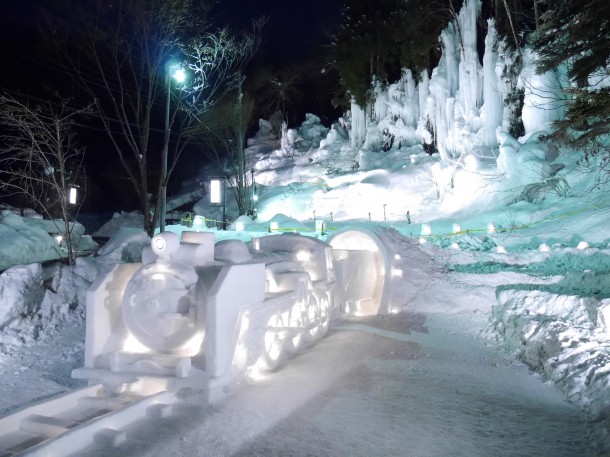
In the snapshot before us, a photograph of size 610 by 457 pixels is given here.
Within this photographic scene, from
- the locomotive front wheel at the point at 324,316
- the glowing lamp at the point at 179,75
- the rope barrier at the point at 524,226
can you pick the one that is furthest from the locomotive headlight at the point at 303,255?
the rope barrier at the point at 524,226

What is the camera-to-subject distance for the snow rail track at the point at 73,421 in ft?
15.1

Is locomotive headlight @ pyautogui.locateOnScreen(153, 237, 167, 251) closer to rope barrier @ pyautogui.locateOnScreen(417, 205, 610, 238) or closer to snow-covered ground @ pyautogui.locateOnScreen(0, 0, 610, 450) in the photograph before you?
snow-covered ground @ pyautogui.locateOnScreen(0, 0, 610, 450)

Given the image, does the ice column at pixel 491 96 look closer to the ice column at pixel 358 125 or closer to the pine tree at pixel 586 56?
the ice column at pixel 358 125

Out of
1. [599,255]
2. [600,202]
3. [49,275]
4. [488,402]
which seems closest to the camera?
[488,402]

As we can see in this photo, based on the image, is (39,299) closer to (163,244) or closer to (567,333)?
(163,244)

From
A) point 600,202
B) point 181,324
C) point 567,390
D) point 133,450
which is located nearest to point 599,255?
point 600,202

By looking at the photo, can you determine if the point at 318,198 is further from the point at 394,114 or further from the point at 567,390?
the point at 567,390

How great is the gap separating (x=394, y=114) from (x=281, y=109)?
57.8ft

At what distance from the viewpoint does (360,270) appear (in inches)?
536

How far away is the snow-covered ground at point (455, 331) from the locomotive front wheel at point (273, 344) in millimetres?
217

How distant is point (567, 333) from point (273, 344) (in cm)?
457

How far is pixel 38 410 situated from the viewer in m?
5.44

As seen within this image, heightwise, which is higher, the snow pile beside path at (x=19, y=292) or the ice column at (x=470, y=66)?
the ice column at (x=470, y=66)

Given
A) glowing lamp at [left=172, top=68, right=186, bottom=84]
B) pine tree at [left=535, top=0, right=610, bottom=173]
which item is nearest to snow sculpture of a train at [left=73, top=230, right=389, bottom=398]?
pine tree at [left=535, top=0, right=610, bottom=173]
